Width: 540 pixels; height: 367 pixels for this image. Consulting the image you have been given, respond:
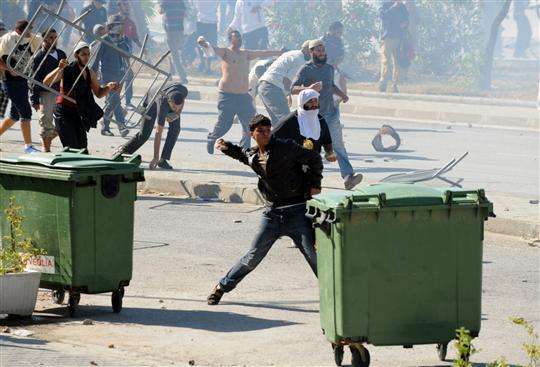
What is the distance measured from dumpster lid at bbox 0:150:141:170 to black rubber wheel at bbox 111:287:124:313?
788mm

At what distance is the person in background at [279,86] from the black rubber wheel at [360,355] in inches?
417

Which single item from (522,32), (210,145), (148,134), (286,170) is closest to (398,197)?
(286,170)

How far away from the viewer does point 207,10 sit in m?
34.0

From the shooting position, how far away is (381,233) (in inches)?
340

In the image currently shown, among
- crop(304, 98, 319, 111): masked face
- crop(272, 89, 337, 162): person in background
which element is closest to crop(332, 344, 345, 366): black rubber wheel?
crop(272, 89, 337, 162): person in background

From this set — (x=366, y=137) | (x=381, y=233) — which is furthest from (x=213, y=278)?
(x=366, y=137)

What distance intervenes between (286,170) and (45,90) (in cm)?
666

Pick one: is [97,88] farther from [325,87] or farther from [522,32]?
[522,32]

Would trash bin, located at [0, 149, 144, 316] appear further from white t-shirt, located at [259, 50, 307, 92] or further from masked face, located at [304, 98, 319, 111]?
white t-shirt, located at [259, 50, 307, 92]

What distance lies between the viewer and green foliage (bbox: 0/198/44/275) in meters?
9.95

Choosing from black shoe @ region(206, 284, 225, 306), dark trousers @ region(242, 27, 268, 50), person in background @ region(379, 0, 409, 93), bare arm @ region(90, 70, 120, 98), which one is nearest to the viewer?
black shoe @ region(206, 284, 225, 306)

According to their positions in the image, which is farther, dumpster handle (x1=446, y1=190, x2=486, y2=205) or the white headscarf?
the white headscarf

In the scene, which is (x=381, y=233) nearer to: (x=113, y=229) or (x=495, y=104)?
(x=113, y=229)

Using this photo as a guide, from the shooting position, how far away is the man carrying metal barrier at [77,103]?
13438 millimetres
